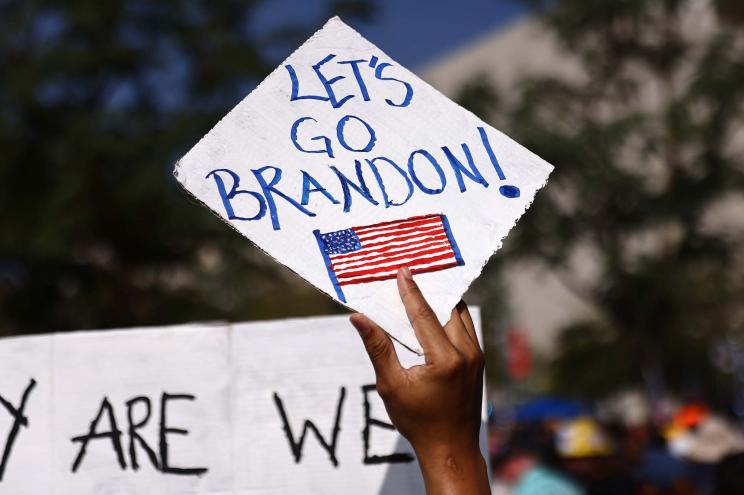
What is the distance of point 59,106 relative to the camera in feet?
55.4

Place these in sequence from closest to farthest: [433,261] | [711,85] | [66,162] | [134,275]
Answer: [433,261]
[66,162]
[134,275]
[711,85]

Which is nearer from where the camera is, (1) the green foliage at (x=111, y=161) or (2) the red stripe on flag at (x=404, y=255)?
(2) the red stripe on flag at (x=404, y=255)

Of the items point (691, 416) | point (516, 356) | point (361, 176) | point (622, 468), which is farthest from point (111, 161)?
point (516, 356)

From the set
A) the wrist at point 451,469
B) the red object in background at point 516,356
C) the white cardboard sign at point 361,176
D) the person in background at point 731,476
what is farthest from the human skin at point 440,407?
the red object in background at point 516,356

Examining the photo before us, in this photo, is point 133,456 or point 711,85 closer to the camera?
point 133,456

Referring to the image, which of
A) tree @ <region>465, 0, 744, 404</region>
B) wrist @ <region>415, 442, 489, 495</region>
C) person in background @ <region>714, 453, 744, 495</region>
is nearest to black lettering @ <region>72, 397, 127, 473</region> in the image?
wrist @ <region>415, 442, 489, 495</region>

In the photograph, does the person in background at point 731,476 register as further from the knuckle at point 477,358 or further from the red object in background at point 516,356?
the red object in background at point 516,356

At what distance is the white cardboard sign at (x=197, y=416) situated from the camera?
10.3 ft

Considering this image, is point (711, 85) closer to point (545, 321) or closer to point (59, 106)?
point (59, 106)

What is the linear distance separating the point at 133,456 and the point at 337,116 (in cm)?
129

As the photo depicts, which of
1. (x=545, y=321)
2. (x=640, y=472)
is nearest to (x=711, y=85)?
(x=640, y=472)

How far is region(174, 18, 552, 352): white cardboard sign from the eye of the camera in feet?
7.62

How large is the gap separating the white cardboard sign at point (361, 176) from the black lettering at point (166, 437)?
39.2 inches

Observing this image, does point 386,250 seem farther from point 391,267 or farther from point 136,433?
point 136,433
